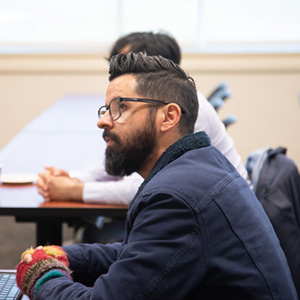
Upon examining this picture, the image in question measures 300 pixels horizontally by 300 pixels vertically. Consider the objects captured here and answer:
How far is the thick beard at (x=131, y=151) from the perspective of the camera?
1319 mm

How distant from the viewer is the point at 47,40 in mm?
5027

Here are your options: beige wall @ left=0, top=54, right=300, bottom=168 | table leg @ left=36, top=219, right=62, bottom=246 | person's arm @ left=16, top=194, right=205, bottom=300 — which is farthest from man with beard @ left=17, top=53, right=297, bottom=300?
beige wall @ left=0, top=54, right=300, bottom=168

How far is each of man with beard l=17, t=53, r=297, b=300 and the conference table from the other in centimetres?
53

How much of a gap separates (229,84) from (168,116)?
376 centimetres

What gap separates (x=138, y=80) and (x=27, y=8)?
12.9 ft

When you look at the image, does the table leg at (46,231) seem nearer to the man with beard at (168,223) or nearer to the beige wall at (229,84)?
the man with beard at (168,223)

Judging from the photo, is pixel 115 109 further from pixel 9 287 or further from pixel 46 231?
pixel 46 231

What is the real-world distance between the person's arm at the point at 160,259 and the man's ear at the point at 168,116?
0.24 meters

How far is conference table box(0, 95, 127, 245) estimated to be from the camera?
1.98 m

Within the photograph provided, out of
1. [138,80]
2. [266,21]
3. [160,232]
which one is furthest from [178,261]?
[266,21]

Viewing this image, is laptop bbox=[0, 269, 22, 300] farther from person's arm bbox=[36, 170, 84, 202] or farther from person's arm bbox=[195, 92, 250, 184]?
person's arm bbox=[195, 92, 250, 184]

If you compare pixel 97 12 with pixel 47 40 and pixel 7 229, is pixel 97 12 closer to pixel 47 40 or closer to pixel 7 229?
pixel 47 40

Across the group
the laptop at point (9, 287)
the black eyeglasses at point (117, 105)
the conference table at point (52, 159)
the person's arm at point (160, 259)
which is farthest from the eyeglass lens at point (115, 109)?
the conference table at point (52, 159)

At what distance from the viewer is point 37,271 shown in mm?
1248
